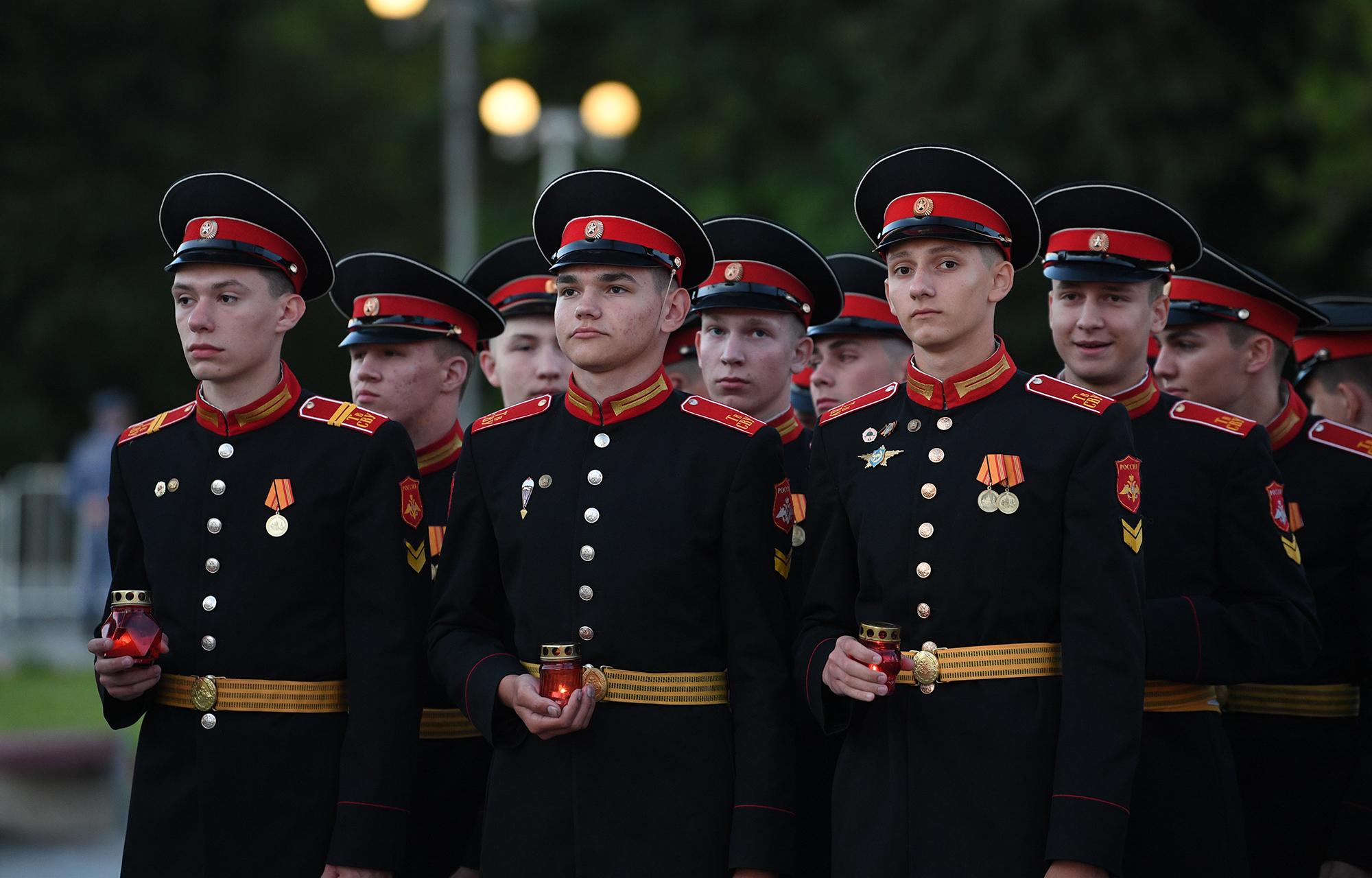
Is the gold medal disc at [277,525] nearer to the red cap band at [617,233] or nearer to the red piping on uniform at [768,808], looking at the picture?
the red cap band at [617,233]

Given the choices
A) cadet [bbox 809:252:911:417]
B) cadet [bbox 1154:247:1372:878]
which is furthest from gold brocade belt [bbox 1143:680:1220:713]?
cadet [bbox 809:252:911:417]

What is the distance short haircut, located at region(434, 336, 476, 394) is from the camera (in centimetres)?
548

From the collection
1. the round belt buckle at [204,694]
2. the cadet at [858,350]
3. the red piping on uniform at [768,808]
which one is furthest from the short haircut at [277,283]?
the cadet at [858,350]

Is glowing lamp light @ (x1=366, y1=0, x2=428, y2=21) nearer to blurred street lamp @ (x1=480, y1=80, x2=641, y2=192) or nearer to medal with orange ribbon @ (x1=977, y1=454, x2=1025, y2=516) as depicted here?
blurred street lamp @ (x1=480, y1=80, x2=641, y2=192)

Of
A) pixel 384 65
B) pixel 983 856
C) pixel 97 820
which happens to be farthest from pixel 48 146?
pixel 983 856

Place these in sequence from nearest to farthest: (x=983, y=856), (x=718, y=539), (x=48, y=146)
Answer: (x=983, y=856), (x=718, y=539), (x=48, y=146)

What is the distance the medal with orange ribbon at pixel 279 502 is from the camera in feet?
13.8

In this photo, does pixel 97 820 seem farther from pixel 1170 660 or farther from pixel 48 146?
pixel 48 146

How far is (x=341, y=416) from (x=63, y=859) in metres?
5.84

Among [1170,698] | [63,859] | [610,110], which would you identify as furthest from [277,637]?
[610,110]

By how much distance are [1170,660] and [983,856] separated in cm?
88

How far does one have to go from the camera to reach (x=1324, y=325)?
5.68m

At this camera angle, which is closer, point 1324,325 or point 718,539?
point 718,539

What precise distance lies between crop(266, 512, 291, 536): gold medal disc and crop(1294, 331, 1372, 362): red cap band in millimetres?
3789
